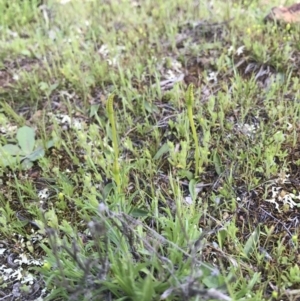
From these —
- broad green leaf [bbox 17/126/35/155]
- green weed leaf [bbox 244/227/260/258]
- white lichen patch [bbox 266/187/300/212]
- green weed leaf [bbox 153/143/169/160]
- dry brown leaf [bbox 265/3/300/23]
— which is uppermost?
dry brown leaf [bbox 265/3/300/23]

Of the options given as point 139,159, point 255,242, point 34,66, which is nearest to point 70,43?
point 34,66

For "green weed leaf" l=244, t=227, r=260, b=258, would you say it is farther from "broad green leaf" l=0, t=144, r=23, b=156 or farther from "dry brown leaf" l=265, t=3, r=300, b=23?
"dry brown leaf" l=265, t=3, r=300, b=23

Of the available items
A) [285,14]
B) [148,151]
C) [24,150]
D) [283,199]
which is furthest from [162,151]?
[285,14]

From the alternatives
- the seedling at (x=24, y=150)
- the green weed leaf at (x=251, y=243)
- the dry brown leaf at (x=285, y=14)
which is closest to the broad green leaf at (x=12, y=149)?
the seedling at (x=24, y=150)

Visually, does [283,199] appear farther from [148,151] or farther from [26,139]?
[26,139]

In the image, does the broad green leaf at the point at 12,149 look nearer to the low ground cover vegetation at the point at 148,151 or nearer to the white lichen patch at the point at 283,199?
the low ground cover vegetation at the point at 148,151

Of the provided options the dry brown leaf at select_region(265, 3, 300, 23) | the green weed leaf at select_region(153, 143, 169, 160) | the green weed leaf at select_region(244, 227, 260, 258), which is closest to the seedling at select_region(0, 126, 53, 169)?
the green weed leaf at select_region(153, 143, 169, 160)

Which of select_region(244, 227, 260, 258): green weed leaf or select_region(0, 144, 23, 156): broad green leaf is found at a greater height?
select_region(0, 144, 23, 156): broad green leaf

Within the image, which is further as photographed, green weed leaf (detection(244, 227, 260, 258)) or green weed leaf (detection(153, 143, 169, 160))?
green weed leaf (detection(153, 143, 169, 160))
